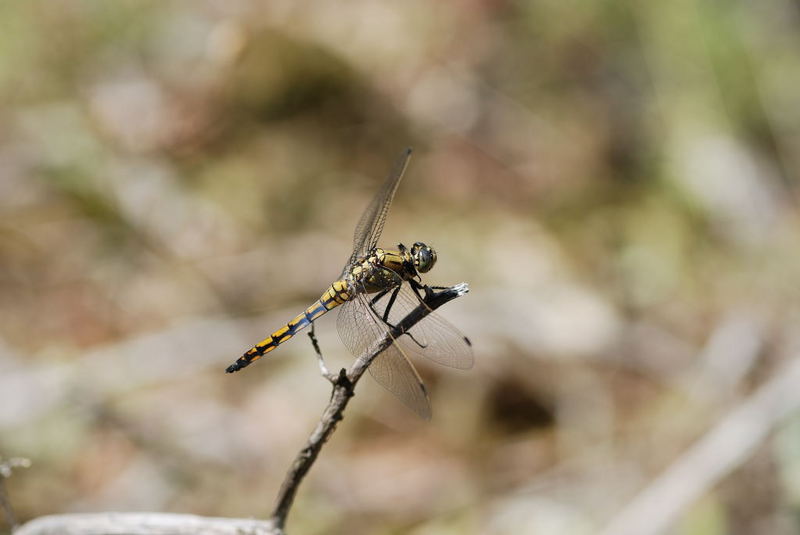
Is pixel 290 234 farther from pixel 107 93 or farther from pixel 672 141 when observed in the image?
pixel 672 141

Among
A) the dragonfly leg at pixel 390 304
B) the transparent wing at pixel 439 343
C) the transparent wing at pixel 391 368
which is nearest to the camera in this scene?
the transparent wing at pixel 391 368

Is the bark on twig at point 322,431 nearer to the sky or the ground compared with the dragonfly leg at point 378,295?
nearer to the ground

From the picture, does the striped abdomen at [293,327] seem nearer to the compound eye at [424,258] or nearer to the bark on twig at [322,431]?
the compound eye at [424,258]

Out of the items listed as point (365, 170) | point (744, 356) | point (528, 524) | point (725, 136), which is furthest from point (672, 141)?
point (528, 524)

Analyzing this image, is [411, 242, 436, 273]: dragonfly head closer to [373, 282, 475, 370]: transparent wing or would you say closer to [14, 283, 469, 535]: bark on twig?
[373, 282, 475, 370]: transparent wing

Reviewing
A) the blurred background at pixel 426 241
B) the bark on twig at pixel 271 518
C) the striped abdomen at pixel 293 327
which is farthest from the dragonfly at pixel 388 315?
the blurred background at pixel 426 241

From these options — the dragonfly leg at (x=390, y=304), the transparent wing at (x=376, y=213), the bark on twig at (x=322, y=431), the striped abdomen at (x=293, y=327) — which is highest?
the transparent wing at (x=376, y=213)

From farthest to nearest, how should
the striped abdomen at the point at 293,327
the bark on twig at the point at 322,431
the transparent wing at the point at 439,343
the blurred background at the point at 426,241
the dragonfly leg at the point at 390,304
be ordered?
the blurred background at the point at 426,241 < the striped abdomen at the point at 293,327 < the dragonfly leg at the point at 390,304 < the transparent wing at the point at 439,343 < the bark on twig at the point at 322,431

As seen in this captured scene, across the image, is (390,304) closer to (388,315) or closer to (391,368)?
(388,315)
